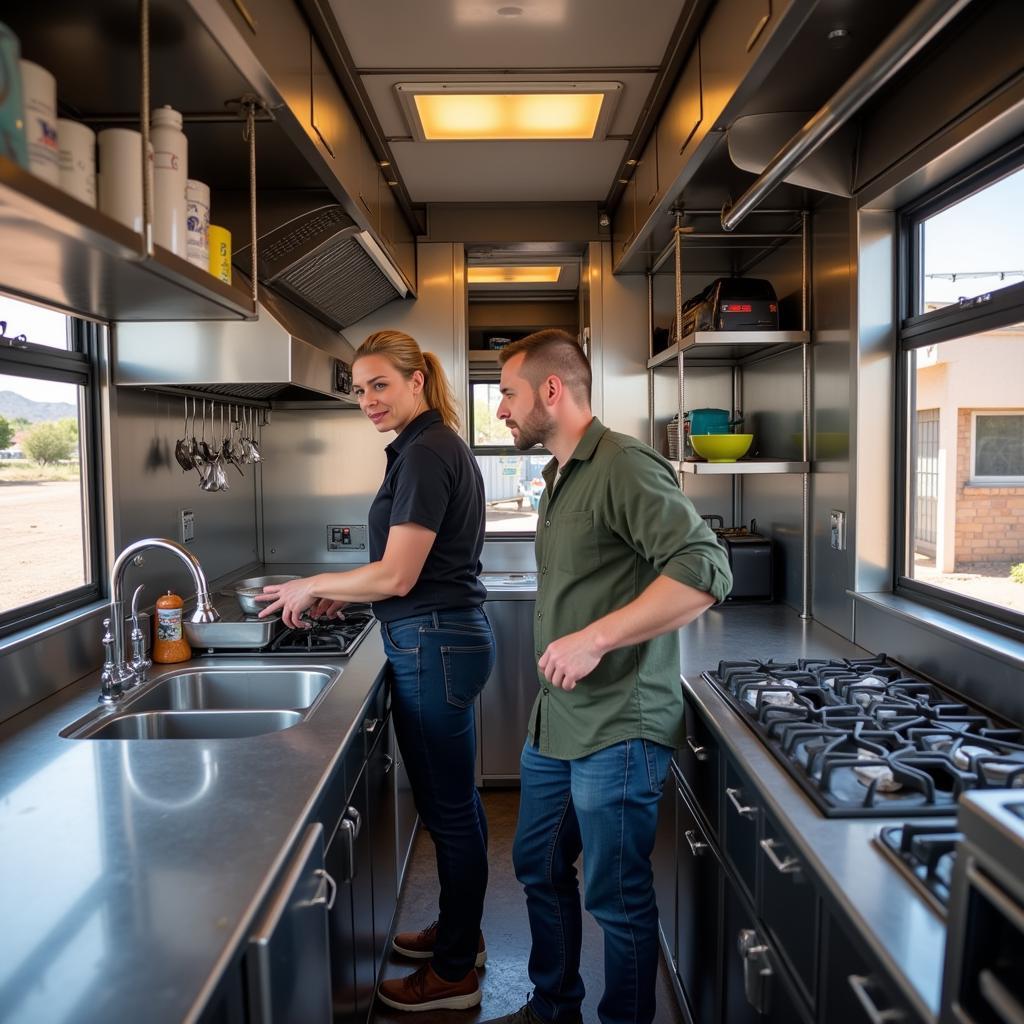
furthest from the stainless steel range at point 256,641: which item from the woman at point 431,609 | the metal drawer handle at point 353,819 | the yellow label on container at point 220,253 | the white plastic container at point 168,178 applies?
the white plastic container at point 168,178

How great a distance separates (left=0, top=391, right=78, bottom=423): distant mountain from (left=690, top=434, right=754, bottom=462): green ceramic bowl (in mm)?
Answer: 1815

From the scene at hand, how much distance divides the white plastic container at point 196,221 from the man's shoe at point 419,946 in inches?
69.4

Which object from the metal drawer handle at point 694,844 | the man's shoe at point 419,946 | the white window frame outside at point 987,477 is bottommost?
the man's shoe at point 419,946

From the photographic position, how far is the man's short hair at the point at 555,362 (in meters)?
1.74

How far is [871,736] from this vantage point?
1494mm

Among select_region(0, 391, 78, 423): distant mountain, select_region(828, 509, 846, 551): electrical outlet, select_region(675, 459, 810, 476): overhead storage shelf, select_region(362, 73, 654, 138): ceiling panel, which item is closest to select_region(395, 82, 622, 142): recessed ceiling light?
select_region(362, 73, 654, 138): ceiling panel

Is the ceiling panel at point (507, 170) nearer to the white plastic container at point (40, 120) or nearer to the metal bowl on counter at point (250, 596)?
the metal bowl on counter at point (250, 596)

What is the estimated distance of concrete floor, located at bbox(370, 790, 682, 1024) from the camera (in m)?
2.05

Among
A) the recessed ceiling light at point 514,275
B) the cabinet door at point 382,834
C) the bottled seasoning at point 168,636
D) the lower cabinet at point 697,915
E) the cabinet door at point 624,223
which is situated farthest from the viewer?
the recessed ceiling light at point 514,275

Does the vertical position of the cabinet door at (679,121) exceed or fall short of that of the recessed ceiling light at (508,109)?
it falls short

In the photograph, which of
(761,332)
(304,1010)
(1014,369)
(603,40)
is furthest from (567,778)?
(603,40)

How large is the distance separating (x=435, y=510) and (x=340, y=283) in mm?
1296

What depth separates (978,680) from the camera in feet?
5.69

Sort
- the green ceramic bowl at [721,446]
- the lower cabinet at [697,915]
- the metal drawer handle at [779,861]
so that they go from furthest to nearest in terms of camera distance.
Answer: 1. the green ceramic bowl at [721,446]
2. the lower cabinet at [697,915]
3. the metal drawer handle at [779,861]
